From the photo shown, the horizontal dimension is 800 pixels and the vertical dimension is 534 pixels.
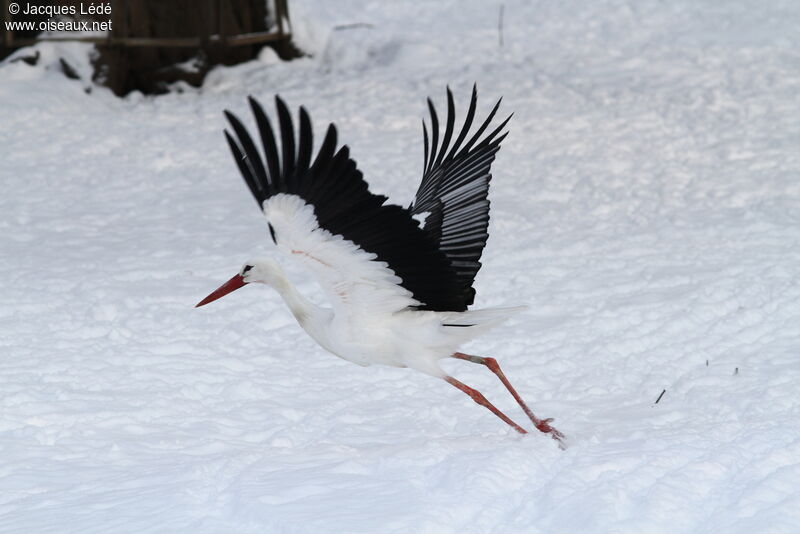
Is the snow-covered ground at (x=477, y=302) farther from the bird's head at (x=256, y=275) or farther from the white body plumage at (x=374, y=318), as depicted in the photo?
the bird's head at (x=256, y=275)

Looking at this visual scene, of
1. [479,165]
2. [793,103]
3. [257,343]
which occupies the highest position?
[479,165]

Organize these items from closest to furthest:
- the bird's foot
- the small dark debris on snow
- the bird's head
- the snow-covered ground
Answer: the snow-covered ground < the bird's head < the bird's foot < the small dark debris on snow

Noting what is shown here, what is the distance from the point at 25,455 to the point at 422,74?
719 centimetres

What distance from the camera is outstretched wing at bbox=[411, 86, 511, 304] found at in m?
4.27

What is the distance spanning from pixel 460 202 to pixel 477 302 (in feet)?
6.40

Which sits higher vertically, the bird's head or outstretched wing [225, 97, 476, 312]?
outstretched wing [225, 97, 476, 312]

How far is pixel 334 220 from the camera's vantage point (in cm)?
340

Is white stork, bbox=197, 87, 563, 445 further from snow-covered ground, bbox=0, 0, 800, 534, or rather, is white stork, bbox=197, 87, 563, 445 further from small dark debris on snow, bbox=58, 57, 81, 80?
small dark debris on snow, bbox=58, 57, 81, 80

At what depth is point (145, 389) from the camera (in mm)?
5004

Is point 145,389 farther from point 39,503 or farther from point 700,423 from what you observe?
point 700,423

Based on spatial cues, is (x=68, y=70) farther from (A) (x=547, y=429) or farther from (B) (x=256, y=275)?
(A) (x=547, y=429)

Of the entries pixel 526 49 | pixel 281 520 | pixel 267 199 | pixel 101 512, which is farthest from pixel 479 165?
pixel 526 49

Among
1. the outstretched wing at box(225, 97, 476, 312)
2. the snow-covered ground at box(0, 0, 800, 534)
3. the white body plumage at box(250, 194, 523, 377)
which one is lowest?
the snow-covered ground at box(0, 0, 800, 534)

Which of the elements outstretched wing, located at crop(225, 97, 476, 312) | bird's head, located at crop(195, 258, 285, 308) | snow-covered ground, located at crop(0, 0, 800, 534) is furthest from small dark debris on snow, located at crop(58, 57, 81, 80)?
outstretched wing, located at crop(225, 97, 476, 312)
